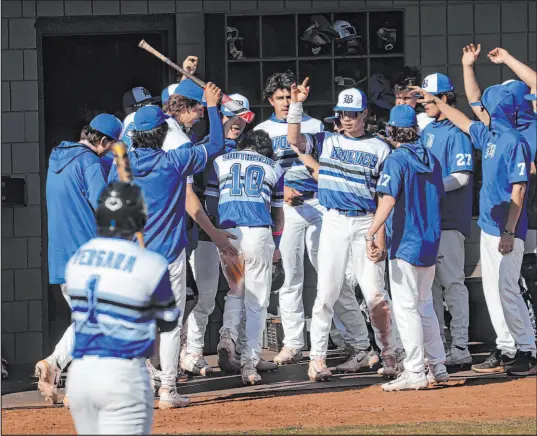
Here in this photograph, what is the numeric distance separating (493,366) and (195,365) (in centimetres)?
239

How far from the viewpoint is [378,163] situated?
9.24 m

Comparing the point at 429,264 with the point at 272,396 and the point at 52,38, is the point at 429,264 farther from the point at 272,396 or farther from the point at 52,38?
the point at 52,38

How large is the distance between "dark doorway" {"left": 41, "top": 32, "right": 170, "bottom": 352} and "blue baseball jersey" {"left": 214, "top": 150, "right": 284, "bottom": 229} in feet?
10.6

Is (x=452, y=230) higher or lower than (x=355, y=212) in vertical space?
lower

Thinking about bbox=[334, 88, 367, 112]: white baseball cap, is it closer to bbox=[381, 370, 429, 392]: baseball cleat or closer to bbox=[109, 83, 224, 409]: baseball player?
bbox=[109, 83, 224, 409]: baseball player

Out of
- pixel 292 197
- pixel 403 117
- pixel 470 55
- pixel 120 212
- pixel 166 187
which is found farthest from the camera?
pixel 470 55

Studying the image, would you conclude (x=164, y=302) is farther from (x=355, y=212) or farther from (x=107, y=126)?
(x=355, y=212)

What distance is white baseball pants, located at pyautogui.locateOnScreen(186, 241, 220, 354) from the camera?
9.86 meters

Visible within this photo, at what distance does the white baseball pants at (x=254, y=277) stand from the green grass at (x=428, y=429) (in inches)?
65.7

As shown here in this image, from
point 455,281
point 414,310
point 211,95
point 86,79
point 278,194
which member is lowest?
point 414,310

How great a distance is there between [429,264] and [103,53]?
17.2ft

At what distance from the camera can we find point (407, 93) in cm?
1043

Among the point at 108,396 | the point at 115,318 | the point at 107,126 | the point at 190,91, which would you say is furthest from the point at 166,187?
the point at 108,396

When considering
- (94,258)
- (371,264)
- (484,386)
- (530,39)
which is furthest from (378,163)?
(94,258)
